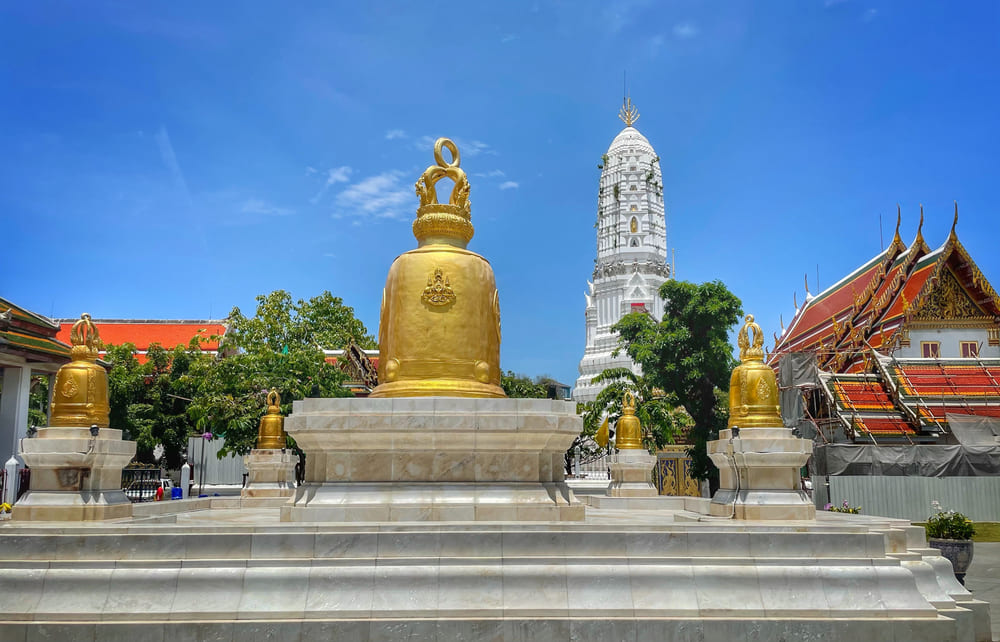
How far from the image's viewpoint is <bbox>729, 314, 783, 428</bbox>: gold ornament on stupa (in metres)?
11.4

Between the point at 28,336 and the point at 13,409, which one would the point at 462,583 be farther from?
the point at 13,409

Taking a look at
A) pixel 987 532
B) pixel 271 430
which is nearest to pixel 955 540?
pixel 987 532

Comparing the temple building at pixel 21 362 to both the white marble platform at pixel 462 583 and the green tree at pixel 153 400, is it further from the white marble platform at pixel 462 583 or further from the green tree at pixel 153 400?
the white marble platform at pixel 462 583

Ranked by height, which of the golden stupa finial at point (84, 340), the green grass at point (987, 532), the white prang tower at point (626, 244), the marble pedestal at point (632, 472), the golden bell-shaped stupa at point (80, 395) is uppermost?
the white prang tower at point (626, 244)

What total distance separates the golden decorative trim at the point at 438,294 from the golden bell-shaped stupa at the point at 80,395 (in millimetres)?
5075

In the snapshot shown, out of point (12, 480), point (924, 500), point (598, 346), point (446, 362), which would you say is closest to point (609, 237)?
point (598, 346)

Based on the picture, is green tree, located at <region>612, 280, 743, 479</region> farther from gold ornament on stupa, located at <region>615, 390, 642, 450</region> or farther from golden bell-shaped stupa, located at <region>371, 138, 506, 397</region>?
golden bell-shaped stupa, located at <region>371, 138, 506, 397</region>

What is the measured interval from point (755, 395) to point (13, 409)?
1209 inches

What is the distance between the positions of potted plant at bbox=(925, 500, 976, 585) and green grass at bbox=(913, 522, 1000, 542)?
10440 millimetres

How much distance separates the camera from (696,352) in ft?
116

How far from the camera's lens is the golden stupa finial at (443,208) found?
41.6 feet

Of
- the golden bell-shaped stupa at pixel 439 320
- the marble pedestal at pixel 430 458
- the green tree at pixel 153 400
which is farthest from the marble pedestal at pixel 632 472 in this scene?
the green tree at pixel 153 400

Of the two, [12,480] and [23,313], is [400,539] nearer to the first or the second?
[12,480]

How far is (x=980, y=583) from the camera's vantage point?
50.6ft
